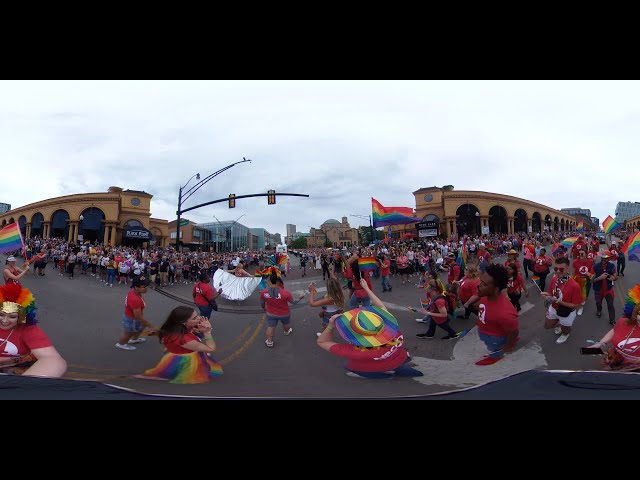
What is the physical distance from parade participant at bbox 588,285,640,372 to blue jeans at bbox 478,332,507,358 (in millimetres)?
423

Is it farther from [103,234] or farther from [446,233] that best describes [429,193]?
[103,234]

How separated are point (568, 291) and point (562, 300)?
110mm

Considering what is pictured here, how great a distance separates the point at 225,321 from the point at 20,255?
1.66 metres

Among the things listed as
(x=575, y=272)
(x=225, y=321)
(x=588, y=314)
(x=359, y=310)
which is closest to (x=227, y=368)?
(x=225, y=321)

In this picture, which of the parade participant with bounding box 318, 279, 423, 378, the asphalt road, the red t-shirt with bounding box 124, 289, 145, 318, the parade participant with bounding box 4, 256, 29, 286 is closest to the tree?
the asphalt road

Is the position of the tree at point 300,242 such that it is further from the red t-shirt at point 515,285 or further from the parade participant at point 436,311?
the red t-shirt at point 515,285

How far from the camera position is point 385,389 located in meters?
1.08

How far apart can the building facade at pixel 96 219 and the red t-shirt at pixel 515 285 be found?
235cm

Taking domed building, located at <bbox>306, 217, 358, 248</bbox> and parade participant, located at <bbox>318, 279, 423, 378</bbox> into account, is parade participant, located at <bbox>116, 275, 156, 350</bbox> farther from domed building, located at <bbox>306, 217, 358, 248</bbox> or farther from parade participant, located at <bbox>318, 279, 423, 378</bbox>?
domed building, located at <bbox>306, 217, 358, 248</bbox>

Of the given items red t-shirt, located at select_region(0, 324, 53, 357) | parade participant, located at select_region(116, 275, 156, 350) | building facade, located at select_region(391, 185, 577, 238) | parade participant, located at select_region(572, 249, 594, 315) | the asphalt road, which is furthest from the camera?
building facade, located at select_region(391, 185, 577, 238)

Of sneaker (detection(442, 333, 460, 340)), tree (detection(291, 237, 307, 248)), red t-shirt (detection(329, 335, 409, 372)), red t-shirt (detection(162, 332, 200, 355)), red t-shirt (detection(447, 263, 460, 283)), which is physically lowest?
red t-shirt (detection(329, 335, 409, 372))

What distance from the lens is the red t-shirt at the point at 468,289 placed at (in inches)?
60.9

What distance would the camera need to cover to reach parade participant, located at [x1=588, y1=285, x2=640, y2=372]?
1159 mm

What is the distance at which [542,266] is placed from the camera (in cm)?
187
